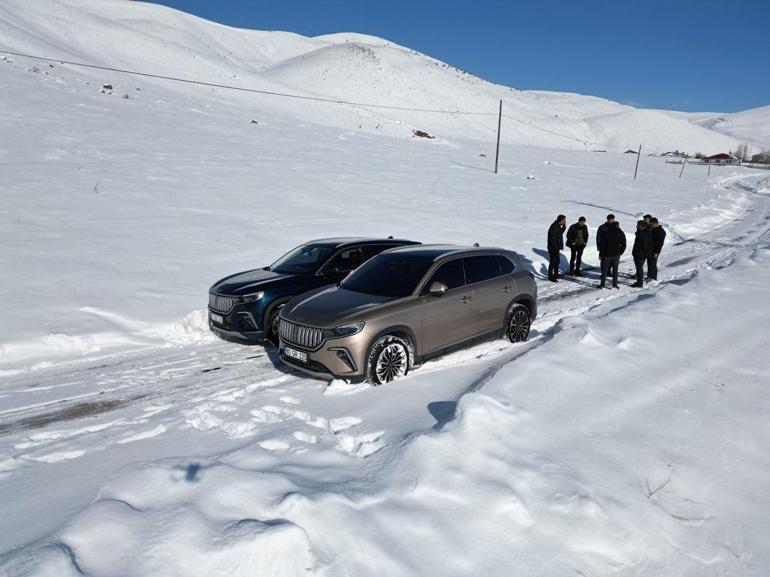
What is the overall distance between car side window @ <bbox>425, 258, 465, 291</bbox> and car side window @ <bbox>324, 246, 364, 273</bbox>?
2213 millimetres

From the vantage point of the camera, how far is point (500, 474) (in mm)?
4008

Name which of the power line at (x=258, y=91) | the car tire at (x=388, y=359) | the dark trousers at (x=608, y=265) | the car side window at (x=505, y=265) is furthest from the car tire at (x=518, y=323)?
the power line at (x=258, y=91)

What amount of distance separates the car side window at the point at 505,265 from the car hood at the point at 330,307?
2216mm

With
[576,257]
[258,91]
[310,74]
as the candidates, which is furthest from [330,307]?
[310,74]

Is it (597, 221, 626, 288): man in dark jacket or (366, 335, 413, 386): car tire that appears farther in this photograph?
(597, 221, 626, 288): man in dark jacket

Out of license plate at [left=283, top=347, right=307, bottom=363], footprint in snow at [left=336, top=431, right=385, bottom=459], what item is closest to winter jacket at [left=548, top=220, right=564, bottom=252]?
license plate at [left=283, top=347, right=307, bottom=363]

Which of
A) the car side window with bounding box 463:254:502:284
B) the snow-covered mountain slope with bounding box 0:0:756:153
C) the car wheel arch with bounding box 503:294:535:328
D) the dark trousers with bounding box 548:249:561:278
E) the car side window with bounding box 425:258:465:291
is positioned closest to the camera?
the car side window with bounding box 425:258:465:291

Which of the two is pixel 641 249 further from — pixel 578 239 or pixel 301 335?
pixel 301 335

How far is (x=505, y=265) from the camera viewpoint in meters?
8.20

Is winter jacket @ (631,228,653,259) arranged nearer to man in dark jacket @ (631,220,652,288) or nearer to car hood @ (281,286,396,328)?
man in dark jacket @ (631,220,652,288)

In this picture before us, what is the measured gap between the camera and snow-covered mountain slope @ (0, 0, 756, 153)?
57.4m

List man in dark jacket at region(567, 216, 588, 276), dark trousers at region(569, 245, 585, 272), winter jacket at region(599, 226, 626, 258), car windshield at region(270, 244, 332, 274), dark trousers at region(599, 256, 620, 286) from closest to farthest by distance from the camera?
car windshield at region(270, 244, 332, 274)
winter jacket at region(599, 226, 626, 258)
dark trousers at region(599, 256, 620, 286)
man in dark jacket at region(567, 216, 588, 276)
dark trousers at region(569, 245, 585, 272)

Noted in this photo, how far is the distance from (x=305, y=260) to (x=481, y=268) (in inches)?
125

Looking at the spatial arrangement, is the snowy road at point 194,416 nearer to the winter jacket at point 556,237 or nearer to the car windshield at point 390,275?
the car windshield at point 390,275
